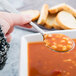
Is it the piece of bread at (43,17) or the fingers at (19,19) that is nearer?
the fingers at (19,19)

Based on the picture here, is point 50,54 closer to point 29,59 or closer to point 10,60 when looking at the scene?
point 29,59

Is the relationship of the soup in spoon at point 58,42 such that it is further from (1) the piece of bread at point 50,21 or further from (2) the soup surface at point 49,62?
(1) the piece of bread at point 50,21

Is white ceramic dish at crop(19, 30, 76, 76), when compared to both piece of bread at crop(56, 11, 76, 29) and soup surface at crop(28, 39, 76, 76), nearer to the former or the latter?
soup surface at crop(28, 39, 76, 76)

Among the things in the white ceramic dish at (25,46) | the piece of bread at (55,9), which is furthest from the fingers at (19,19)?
the piece of bread at (55,9)

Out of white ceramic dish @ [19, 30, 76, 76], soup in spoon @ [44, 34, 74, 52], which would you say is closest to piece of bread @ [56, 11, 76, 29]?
white ceramic dish @ [19, 30, 76, 76]

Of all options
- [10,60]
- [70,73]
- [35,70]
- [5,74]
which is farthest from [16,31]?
[70,73]
